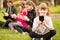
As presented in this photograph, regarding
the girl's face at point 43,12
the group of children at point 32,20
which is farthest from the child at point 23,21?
the girl's face at point 43,12

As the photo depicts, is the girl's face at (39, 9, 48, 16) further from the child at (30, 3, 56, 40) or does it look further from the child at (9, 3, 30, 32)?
the child at (9, 3, 30, 32)

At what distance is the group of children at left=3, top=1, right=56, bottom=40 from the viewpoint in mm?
7293

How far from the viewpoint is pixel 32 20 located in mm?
9188

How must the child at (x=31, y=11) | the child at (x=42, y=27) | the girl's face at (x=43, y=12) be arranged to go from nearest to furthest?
the child at (x=42, y=27) < the girl's face at (x=43, y=12) < the child at (x=31, y=11)

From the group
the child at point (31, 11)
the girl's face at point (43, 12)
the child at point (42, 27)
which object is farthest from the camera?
the child at point (31, 11)

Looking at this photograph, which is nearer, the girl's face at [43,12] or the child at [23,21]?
the girl's face at [43,12]

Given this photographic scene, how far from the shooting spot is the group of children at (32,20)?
7293mm

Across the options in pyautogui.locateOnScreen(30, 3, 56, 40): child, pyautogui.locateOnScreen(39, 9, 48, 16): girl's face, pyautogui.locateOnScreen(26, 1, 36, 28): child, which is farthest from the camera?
pyautogui.locateOnScreen(26, 1, 36, 28): child

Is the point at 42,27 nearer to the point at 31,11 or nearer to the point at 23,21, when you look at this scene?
the point at 31,11

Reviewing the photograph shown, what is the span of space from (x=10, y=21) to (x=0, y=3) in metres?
13.1

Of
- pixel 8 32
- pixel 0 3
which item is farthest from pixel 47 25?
pixel 0 3

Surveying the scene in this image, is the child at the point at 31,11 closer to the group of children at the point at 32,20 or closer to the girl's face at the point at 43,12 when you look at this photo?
the group of children at the point at 32,20

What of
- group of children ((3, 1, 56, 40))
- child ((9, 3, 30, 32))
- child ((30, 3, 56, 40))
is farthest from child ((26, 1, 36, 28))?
child ((30, 3, 56, 40))

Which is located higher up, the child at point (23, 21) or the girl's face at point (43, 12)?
the girl's face at point (43, 12)
